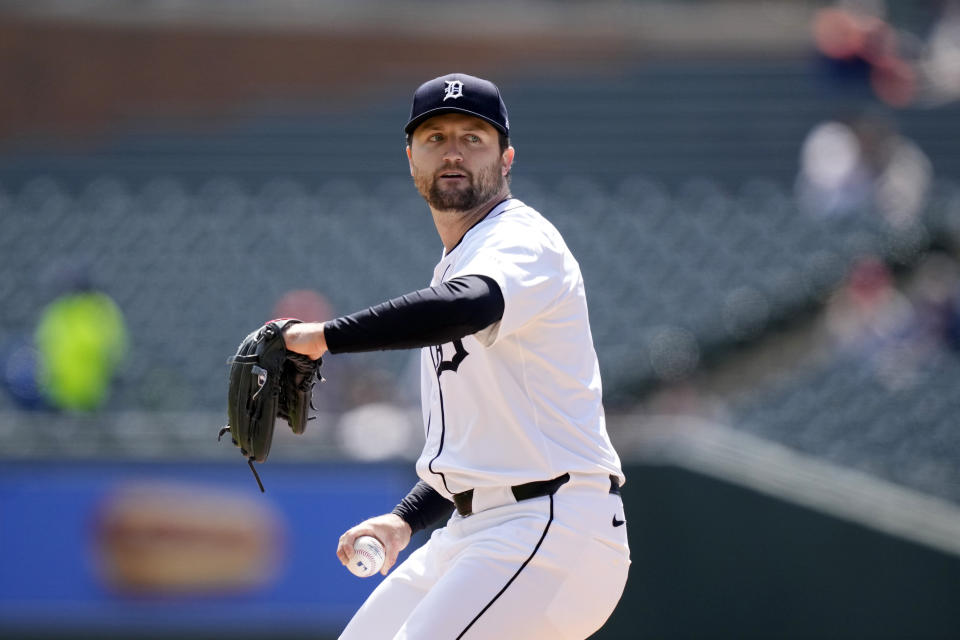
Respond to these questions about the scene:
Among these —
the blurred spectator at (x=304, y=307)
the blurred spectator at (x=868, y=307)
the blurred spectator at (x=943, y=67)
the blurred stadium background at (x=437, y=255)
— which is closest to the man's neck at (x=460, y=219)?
the blurred stadium background at (x=437, y=255)

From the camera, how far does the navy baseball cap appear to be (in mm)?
2746

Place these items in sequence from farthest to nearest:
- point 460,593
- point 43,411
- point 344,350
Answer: point 43,411 < point 460,593 < point 344,350

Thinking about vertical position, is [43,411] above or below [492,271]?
below

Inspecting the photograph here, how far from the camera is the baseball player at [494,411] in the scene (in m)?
2.49

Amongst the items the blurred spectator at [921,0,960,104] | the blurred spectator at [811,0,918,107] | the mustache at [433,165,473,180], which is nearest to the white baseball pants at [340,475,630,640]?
the mustache at [433,165,473,180]

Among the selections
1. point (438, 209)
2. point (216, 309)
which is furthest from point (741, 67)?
point (438, 209)

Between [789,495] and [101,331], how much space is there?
4.38 m

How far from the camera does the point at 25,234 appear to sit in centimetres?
1001

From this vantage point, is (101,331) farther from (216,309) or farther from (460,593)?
(460,593)

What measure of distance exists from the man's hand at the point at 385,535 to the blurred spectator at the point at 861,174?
665 cm

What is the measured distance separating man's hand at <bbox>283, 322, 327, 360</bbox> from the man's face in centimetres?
52

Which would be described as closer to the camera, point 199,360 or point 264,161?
point 199,360

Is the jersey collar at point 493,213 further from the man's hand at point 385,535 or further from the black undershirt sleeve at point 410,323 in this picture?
the man's hand at point 385,535

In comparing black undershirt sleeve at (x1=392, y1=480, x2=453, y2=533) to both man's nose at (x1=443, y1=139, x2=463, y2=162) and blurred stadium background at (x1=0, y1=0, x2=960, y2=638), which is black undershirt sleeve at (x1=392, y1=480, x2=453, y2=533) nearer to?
man's nose at (x1=443, y1=139, x2=463, y2=162)
